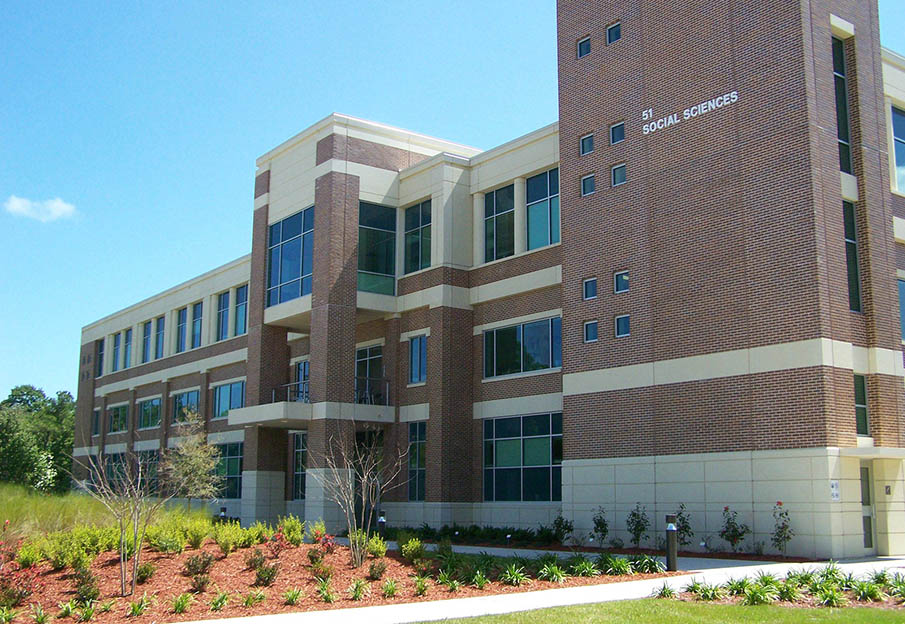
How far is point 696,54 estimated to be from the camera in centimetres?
2567

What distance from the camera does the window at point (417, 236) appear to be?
3553 cm

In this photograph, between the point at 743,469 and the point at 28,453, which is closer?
the point at 743,469

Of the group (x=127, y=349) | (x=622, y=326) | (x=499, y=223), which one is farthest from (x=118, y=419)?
(x=622, y=326)

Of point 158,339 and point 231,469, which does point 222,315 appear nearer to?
point 231,469

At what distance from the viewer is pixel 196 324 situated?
172ft

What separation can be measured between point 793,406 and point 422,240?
56.4 ft

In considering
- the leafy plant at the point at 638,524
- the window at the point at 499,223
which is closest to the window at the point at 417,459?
the window at the point at 499,223

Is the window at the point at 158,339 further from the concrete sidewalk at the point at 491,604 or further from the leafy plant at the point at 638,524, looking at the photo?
the concrete sidewalk at the point at 491,604

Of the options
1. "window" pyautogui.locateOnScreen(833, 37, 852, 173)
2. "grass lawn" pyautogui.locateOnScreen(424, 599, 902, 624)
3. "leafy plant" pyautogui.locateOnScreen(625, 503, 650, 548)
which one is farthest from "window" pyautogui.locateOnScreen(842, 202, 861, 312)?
"grass lawn" pyautogui.locateOnScreen(424, 599, 902, 624)

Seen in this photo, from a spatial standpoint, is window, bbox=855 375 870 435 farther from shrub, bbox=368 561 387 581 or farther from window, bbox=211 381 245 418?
window, bbox=211 381 245 418

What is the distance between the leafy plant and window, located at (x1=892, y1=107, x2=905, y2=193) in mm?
11536

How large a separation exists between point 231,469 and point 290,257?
13.5m

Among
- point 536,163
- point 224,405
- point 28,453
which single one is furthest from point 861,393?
point 28,453

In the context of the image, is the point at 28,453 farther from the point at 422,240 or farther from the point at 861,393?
the point at 861,393
